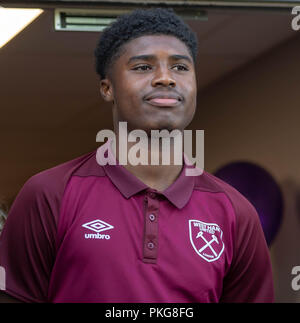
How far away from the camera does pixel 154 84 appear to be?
141 cm

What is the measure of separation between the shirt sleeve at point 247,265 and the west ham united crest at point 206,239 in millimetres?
61

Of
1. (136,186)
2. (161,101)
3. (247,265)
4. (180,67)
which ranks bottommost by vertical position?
(247,265)

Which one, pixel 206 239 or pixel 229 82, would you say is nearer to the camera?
pixel 206 239

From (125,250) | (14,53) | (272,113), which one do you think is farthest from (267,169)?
(125,250)

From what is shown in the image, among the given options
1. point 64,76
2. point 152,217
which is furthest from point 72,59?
point 152,217

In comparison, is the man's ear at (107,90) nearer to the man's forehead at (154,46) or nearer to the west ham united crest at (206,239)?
the man's forehead at (154,46)

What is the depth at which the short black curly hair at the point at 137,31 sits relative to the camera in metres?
1.50

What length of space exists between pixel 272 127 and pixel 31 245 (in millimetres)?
2776

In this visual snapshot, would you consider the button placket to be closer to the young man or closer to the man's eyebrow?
the young man

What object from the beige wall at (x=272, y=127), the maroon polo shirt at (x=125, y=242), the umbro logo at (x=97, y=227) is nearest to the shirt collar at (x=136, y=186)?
the maroon polo shirt at (x=125, y=242)

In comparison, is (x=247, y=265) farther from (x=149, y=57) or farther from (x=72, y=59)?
(x=72, y=59)

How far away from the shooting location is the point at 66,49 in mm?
3986

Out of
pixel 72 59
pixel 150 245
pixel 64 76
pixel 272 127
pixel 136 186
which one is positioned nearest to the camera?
pixel 150 245
